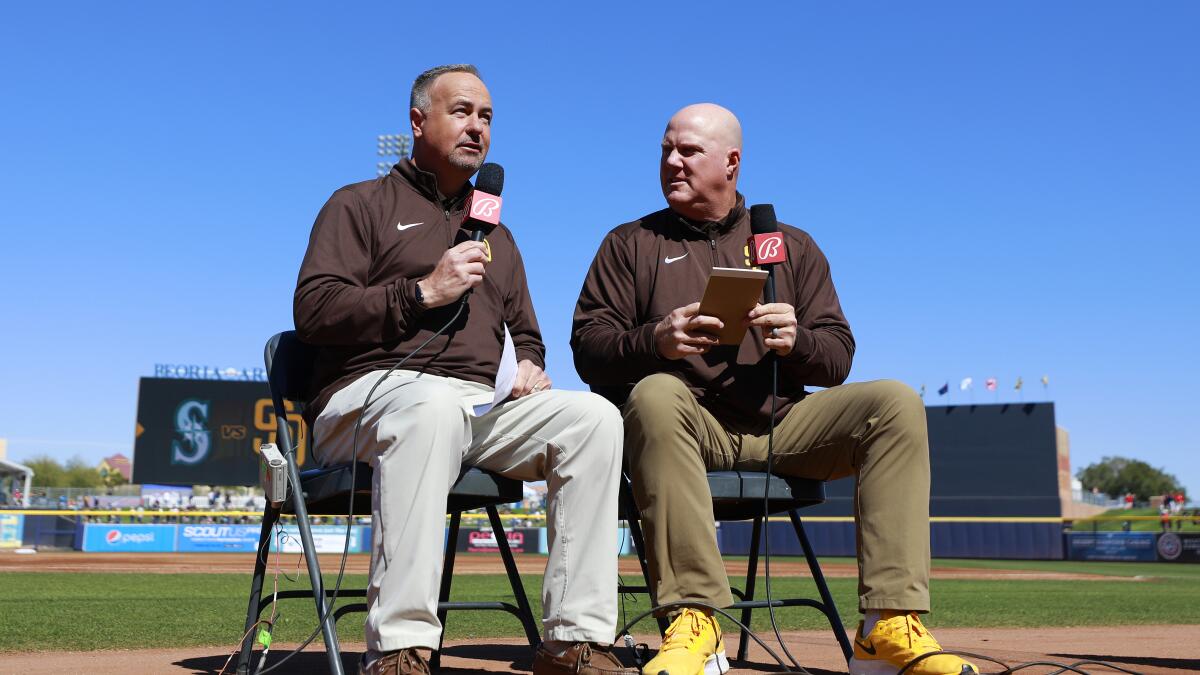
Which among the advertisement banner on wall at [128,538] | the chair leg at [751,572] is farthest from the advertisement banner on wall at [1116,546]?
the chair leg at [751,572]

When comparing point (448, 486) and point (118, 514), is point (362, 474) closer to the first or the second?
point (448, 486)

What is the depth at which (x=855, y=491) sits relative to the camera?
268 cm

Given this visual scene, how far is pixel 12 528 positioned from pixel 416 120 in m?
28.8

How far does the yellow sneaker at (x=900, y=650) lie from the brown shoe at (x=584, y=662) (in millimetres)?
600

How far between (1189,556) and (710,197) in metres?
26.6

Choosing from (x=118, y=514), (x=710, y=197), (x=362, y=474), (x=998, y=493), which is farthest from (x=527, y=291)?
(x=998, y=493)

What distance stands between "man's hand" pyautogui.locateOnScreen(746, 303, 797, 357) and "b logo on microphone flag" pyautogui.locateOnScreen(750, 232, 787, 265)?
239 millimetres

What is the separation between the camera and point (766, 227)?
125 inches

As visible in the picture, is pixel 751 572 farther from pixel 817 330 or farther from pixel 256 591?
pixel 256 591

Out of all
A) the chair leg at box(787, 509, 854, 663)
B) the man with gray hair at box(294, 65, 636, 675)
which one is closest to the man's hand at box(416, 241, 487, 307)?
the man with gray hair at box(294, 65, 636, 675)

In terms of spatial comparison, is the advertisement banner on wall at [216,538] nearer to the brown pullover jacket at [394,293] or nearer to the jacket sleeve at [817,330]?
the brown pullover jacket at [394,293]

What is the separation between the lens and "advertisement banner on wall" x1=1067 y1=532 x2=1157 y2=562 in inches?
1043

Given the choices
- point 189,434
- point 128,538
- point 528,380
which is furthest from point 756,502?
point 128,538

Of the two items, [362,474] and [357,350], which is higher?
[357,350]
